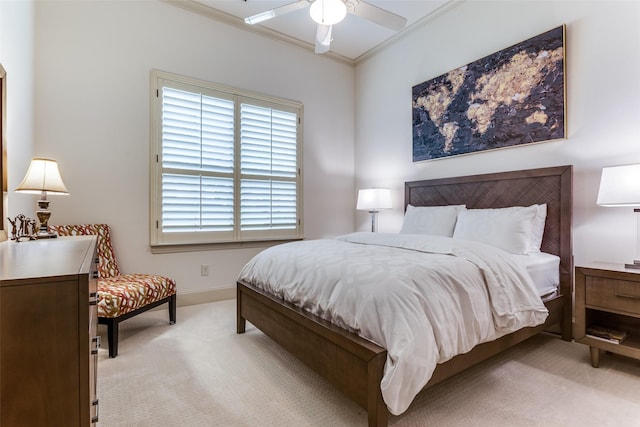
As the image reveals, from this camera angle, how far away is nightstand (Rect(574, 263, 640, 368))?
1897 mm

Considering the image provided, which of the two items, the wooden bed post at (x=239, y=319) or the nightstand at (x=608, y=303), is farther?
the wooden bed post at (x=239, y=319)

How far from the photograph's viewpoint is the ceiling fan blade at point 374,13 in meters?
2.33

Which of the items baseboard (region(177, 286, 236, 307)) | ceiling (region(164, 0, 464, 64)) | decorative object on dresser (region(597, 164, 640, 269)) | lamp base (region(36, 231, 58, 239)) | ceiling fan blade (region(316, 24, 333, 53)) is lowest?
baseboard (region(177, 286, 236, 307))

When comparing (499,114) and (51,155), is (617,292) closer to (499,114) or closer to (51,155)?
(499,114)

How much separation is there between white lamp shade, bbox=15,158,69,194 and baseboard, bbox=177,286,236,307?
5.39 ft

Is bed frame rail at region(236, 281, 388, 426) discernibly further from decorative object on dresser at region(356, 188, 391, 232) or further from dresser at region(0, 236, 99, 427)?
decorative object on dresser at region(356, 188, 391, 232)

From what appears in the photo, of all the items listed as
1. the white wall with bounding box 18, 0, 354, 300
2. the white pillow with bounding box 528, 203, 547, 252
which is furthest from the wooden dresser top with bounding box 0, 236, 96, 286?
the white pillow with bounding box 528, 203, 547, 252

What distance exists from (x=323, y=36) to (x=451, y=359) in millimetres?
2494

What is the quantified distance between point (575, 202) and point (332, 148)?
113 inches

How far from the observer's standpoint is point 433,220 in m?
3.17

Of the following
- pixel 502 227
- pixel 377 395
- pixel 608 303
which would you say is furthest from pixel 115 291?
pixel 608 303

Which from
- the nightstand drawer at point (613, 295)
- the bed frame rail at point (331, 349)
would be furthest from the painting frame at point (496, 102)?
the bed frame rail at point (331, 349)

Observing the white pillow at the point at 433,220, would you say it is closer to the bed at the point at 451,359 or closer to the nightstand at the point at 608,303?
the bed at the point at 451,359

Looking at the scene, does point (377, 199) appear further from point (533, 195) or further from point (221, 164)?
point (221, 164)
